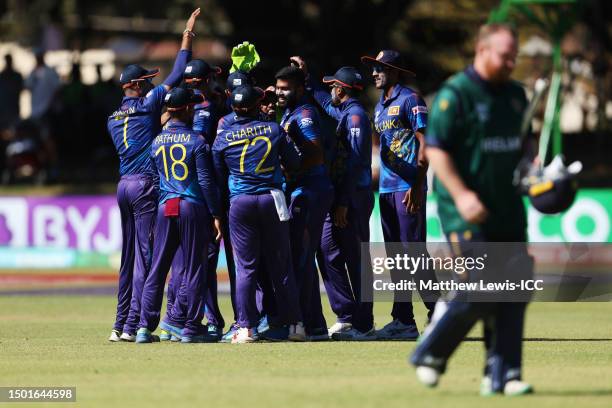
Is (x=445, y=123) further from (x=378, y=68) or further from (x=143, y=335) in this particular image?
(x=143, y=335)

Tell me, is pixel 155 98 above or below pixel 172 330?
above

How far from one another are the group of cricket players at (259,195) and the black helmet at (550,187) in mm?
3745

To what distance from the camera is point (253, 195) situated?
1293 cm

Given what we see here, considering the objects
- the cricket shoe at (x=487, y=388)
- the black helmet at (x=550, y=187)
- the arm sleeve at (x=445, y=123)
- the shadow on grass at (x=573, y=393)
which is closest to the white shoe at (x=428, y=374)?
the cricket shoe at (x=487, y=388)

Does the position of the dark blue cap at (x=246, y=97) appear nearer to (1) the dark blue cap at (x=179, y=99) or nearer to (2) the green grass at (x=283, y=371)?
(1) the dark blue cap at (x=179, y=99)

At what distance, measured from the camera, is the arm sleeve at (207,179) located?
1296cm

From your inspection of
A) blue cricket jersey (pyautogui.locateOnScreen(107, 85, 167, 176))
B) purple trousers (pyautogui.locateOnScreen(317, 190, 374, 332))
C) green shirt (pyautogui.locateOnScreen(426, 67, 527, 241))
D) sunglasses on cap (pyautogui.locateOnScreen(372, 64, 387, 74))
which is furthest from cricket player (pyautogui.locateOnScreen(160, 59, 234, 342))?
green shirt (pyautogui.locateOnScreen(426, 67, 527, 241))

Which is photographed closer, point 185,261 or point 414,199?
point 185,261

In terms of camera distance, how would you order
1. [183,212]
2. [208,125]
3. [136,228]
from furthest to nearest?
1. [208,125]
2. [136,228]
3. [183,212]

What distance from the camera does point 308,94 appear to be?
13734mm

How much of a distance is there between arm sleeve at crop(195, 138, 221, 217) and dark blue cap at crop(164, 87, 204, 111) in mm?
369

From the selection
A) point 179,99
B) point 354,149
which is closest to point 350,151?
point 354,149

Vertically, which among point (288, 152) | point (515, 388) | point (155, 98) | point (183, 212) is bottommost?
point (515, 388)

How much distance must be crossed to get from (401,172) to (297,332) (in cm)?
183
